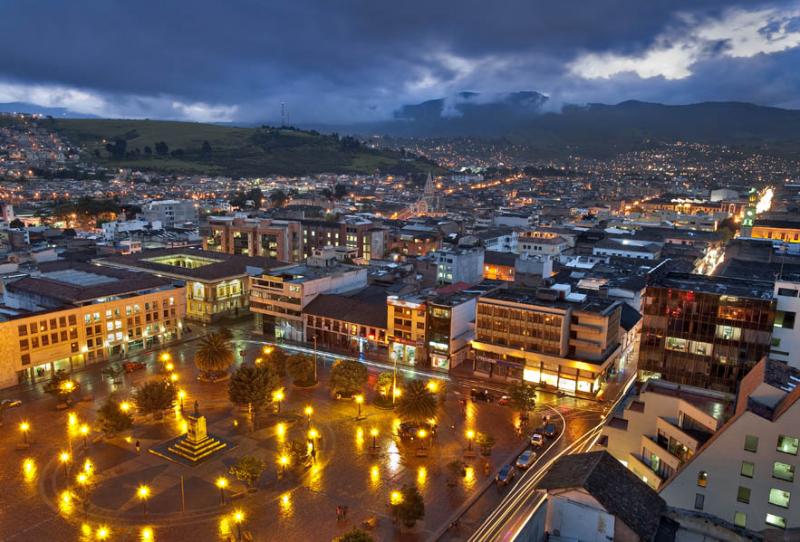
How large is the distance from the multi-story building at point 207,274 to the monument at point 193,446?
37.1 m

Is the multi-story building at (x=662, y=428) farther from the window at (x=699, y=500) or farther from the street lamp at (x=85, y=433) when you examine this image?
the street lamp at (x=85, y=433)

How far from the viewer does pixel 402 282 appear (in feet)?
302

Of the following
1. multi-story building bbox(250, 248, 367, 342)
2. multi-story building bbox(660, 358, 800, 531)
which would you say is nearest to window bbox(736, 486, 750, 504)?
multi-story building bbox(660, 358, 800, 531)

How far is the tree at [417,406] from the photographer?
159 ft

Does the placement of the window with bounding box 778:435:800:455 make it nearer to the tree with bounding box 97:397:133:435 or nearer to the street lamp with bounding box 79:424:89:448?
the tree with bounding box 97:397:133:435

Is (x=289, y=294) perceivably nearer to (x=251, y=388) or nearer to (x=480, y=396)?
(x=251, y=388)

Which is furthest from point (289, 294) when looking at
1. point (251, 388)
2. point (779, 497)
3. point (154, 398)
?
point (779, 497)

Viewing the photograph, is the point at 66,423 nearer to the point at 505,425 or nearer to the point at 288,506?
the point at 288,506

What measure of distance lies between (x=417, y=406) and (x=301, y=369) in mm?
16092

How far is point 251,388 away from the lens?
51.5m

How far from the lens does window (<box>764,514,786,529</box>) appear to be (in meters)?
26.9

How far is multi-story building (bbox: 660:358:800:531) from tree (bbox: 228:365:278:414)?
35159 millimetres

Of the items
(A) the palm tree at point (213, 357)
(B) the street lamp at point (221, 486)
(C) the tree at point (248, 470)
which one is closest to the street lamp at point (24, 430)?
(A) the palm tree at point (213, 357)

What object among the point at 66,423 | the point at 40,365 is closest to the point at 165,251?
the point at 40,365
